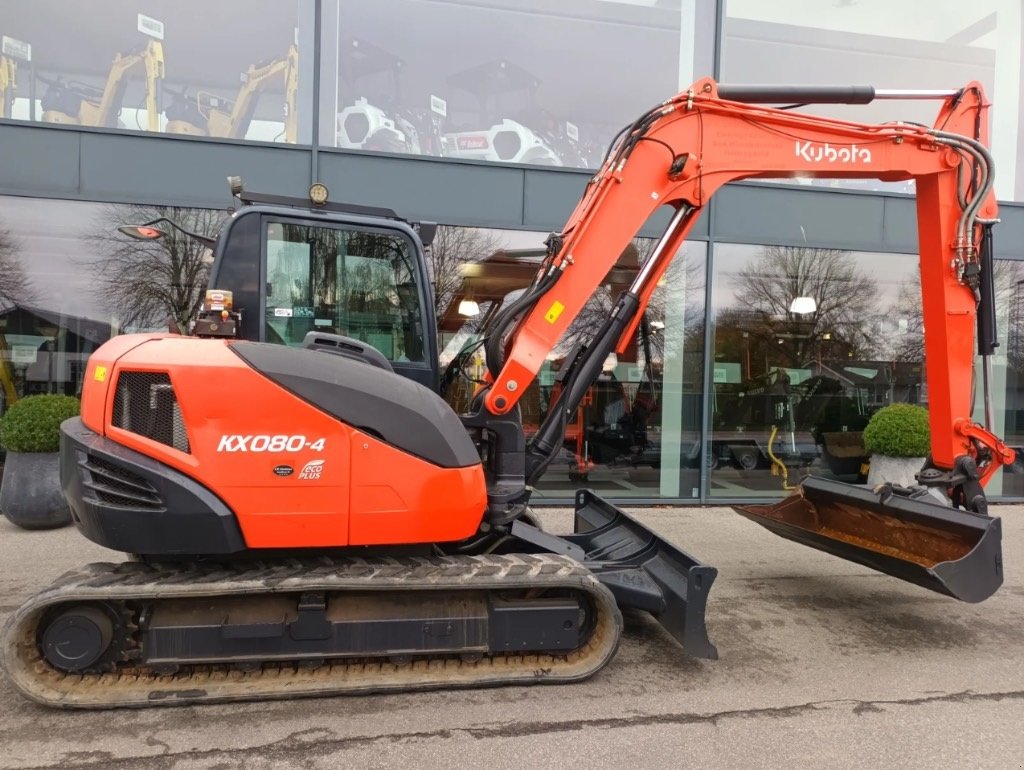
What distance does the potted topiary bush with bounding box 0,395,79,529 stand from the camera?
6.18 m

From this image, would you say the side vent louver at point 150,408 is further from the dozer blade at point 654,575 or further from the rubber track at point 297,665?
the dozer blade at point 654,575

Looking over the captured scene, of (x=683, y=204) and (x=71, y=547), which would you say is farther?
(x=71, y=547)

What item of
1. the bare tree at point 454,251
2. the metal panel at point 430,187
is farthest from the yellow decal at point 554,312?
the metal panel at point 430,187

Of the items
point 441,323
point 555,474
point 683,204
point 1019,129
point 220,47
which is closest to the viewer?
point 683,204

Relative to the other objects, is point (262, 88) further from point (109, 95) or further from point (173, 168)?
point (109, 95)

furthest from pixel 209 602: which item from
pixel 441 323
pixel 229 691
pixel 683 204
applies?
pixel 441 323

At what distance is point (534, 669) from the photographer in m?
3.35

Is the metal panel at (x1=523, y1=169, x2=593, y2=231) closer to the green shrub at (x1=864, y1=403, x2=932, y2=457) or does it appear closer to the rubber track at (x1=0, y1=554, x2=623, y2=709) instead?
the green shrub at (x1=864, y1=403, x2=932, y2=457)

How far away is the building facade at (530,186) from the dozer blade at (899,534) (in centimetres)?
238

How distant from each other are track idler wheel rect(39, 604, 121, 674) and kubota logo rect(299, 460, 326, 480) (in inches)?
44.2

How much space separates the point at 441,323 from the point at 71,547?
393 cm

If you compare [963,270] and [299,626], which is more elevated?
[963,270]

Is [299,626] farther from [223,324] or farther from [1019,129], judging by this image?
[1019,129]

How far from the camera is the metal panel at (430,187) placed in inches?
297
